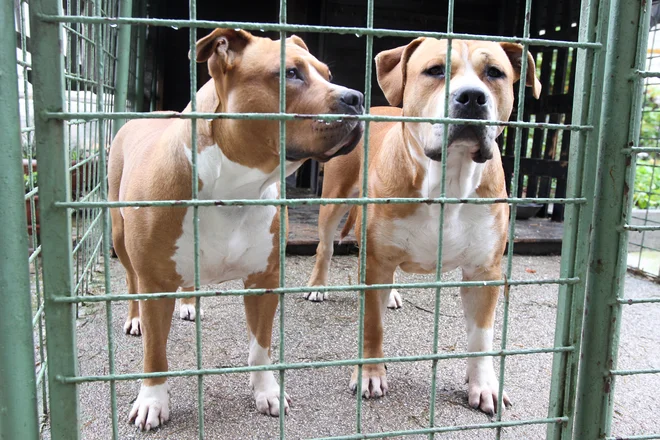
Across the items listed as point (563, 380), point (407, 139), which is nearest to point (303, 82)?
point (407, 139)

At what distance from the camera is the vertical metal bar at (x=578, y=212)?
4.87ft

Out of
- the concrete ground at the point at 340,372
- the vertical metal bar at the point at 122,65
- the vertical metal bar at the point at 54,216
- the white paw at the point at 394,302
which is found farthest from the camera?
the vertical metal bar at the point at 122,65

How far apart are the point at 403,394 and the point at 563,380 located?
876mm

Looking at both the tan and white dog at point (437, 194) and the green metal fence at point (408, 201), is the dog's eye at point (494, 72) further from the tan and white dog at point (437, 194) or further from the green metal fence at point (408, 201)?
the green metal fence at point (408, 201)

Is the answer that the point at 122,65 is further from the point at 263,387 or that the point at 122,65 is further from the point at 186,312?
the point at 263,387

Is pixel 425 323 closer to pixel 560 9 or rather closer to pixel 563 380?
pixel 563 380

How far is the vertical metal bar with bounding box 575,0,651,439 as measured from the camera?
4.81ft

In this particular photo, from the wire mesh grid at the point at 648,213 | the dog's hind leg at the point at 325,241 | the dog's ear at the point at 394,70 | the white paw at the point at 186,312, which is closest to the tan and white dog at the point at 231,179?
the dog's ear at the point at 394,70

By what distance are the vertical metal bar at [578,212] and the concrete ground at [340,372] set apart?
1.68 feet

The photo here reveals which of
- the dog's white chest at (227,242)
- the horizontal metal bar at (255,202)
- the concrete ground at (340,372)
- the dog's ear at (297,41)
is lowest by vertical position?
the concrete ground at (340,372)

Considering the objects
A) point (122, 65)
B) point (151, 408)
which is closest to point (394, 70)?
point (151, 408)

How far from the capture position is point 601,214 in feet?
5.04

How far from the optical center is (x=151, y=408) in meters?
2.03

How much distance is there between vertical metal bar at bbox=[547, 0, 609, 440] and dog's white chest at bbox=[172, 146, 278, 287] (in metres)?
1.05
